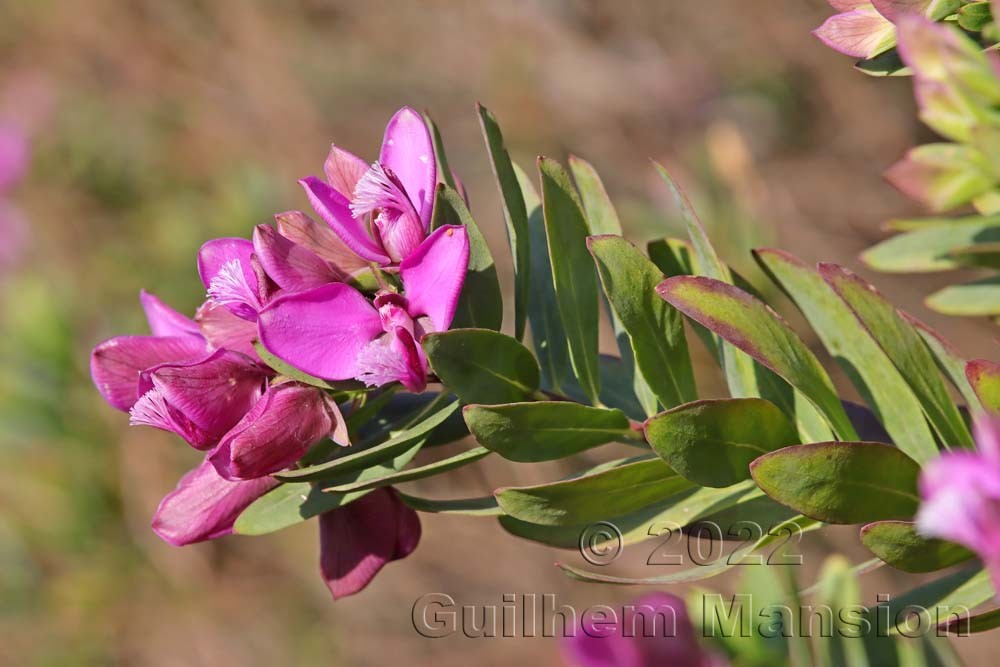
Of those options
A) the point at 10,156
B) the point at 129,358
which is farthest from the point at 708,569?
the point at 10,156

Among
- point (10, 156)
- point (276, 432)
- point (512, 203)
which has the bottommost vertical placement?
point (10, 156)

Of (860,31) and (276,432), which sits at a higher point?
(860,31)

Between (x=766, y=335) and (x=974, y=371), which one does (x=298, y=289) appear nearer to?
(x=766, y=335)

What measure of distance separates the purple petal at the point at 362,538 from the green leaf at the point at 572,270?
179mm

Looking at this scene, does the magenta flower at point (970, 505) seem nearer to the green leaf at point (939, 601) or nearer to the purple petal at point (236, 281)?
the green leaf at point (939, 601)

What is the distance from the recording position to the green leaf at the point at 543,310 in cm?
77

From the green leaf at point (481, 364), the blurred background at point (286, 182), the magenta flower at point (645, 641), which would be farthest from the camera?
the blurred background at point (286, 182)

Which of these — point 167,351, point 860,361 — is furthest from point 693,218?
point 167,351

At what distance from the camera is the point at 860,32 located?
67cm

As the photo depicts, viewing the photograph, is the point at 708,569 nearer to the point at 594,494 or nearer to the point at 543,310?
the point at 594,494

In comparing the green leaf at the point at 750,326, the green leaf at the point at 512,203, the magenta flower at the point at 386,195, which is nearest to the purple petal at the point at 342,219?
the magenta flower at the point at 386,195

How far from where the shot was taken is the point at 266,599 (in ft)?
10.2

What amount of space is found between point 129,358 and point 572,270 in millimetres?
335
